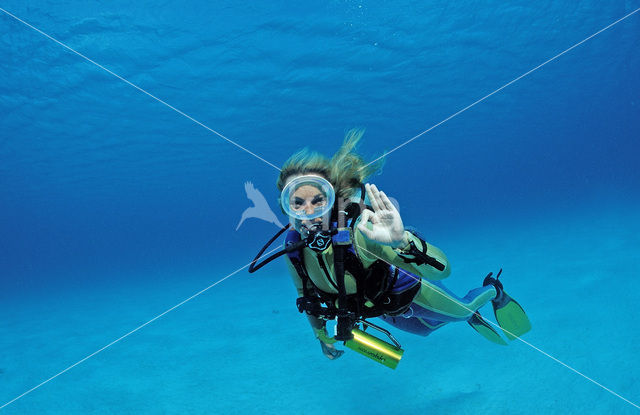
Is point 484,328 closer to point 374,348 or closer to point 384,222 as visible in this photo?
point 374,348

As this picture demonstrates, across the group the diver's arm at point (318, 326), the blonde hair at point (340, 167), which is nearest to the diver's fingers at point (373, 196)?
the blonde hair at point (340, 167)

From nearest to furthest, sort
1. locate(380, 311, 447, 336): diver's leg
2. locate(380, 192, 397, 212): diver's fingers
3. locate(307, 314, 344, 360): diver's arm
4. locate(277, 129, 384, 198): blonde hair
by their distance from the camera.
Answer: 1. locate(380, 192, 397, 212): diver's fingers
2. locate(277, 129, 384, 198): blonde hair
3. locate(307, 314, 344, 360): diver's arm
4. locate(380, 311, 447, 336): diver's leg

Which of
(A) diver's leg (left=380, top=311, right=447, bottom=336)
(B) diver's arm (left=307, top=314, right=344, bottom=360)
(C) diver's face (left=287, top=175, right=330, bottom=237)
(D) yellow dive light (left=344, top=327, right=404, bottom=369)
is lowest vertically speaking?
(D) yellow dive light (left=344, top=327, right=404, bottom=369)

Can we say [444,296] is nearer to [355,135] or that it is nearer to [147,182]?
[355,135]

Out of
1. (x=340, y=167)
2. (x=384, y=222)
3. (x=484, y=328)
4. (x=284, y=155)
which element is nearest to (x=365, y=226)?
(x=384, y=222)

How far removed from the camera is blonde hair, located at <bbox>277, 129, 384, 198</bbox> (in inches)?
129

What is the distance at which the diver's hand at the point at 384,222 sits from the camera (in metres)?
2.38

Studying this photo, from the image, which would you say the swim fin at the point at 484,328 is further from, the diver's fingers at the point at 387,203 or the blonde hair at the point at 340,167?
the diver's fingers at the point at 387,203

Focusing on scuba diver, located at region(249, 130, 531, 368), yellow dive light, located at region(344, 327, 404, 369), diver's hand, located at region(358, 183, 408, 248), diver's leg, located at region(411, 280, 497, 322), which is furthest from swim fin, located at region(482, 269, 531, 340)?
diver's hand, located at region(358, 183, 408, 248)

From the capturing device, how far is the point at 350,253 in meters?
3.08

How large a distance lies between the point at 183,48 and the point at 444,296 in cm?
1381

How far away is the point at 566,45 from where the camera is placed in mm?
19078

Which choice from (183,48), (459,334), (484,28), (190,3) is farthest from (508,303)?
(484,28)

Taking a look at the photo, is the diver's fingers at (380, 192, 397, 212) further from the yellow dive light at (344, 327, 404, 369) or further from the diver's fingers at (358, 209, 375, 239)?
the yellow dive light at (344, 327, 404, 369)
